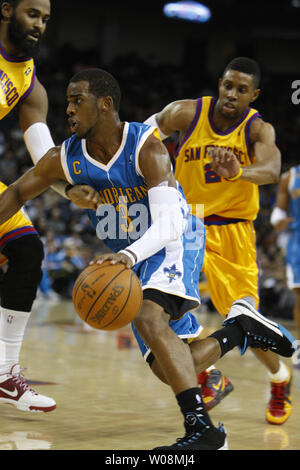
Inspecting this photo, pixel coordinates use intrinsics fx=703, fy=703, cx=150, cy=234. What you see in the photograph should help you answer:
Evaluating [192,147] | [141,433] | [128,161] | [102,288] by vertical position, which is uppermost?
[192,147]

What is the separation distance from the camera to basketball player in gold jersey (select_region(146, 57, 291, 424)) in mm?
4375

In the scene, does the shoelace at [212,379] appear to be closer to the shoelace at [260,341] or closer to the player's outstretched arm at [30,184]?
the shoelace at [260,341]

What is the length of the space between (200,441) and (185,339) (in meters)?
0.63

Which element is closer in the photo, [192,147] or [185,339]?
[185,339]

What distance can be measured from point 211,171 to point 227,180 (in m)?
0.12

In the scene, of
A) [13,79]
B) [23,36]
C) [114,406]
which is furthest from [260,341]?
[23,36]

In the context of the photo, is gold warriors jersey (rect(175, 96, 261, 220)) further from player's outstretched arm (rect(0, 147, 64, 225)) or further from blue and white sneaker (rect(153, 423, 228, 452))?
blue and white sneaker (rect(153, 423, 228, 452))

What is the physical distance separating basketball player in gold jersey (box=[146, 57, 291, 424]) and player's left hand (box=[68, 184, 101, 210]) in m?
1.22

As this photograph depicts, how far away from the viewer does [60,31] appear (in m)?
21.7

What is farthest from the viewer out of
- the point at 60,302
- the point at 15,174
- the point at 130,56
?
the point at 130,56

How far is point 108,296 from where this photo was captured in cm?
292

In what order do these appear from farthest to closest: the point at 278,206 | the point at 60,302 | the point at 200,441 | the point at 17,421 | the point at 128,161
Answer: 1. the point at 60,302
2. the point at 278,206
3. the point at 17,421
4. the point at 128,161
5. the point at 200,441

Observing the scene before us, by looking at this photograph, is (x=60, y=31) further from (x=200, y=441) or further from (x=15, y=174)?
(x=200, y=441)

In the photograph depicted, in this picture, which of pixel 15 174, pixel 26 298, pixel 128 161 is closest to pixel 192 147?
pixel 128 161
